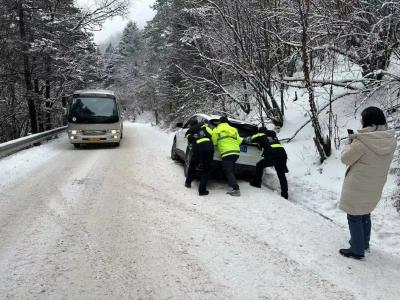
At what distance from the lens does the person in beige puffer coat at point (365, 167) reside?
4.82m

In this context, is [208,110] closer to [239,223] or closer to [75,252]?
[239,223]

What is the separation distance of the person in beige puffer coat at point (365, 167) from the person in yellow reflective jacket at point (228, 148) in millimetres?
3272

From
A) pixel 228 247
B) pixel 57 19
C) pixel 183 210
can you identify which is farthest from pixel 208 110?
pixel 228 247

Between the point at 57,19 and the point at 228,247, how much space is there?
20.2 meters

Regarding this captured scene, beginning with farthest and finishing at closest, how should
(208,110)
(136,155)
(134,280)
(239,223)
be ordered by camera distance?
1. (208,110)
2. (136,155)
3. (239,223)
4. (134,280)

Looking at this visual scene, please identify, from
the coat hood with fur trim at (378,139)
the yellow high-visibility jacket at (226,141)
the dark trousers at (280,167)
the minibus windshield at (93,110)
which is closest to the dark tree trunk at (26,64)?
the minibus windshield at (93,110)

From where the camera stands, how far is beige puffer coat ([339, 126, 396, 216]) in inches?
189

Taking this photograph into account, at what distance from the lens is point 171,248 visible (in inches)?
203

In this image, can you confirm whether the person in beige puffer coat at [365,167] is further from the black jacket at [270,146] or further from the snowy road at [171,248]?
the black jacket at [270,146]

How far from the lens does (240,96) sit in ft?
55.6

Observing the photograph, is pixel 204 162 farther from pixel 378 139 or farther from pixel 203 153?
pixel 378 139

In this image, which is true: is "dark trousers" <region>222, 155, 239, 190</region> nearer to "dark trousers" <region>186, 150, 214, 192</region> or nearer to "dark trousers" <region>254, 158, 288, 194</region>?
"dark trousers" <region>186, 150, 214, 192</region>

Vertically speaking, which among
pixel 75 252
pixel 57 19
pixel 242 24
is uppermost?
pixel 57 19

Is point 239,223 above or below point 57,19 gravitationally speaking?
below
